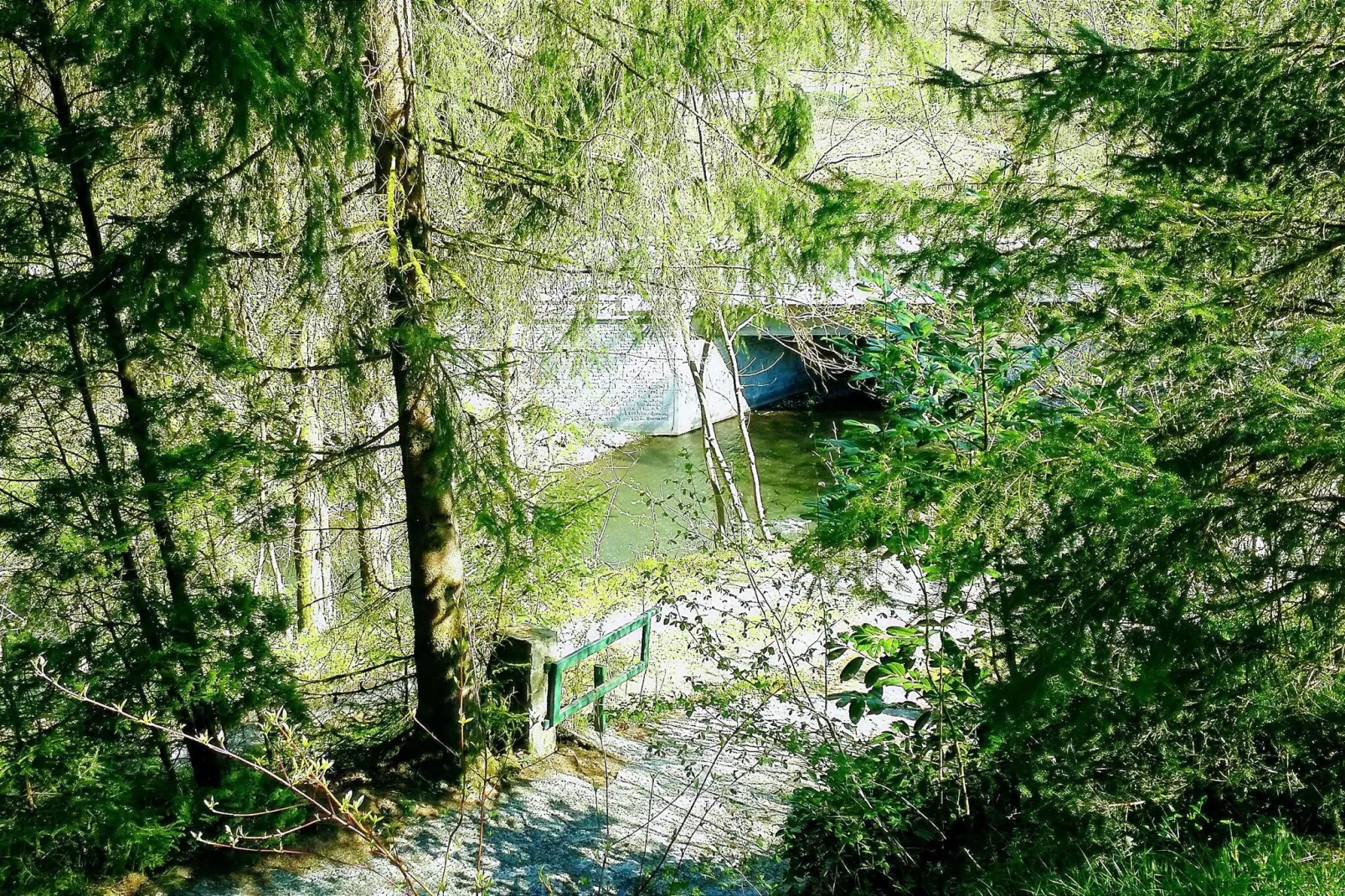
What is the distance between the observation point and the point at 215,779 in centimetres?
490

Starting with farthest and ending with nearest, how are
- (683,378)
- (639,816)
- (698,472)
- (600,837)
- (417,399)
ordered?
(683,378) < (698,472) < (639,816) < (600,837) < (417,399)

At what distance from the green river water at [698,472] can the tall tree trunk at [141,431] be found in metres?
9.34

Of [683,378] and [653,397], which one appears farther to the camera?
[653,397]

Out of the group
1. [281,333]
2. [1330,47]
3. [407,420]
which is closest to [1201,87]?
[1330,47]

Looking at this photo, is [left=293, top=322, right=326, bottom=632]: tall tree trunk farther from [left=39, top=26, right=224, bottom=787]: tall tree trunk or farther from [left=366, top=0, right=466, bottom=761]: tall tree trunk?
[left=39, top=26, right=224, bottom=787]: tall tree trunk

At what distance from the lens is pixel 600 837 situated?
5395 mm

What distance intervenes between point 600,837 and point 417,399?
8.12ft

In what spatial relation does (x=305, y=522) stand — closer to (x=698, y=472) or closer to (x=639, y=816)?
(x=639, y=816)

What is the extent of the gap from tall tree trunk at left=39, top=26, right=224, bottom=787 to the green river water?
30.6 feet

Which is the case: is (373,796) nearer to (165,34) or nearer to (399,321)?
(399,321)

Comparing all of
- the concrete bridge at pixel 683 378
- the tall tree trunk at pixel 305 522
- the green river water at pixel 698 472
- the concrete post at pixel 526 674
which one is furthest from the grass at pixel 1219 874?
the green river water at pixel 698 472

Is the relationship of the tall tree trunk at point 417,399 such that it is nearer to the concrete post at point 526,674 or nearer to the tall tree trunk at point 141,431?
the concrete post at point 526,674

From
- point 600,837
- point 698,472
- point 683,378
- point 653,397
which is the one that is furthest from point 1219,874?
point 653,397

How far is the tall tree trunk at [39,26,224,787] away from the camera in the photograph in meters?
4.27
